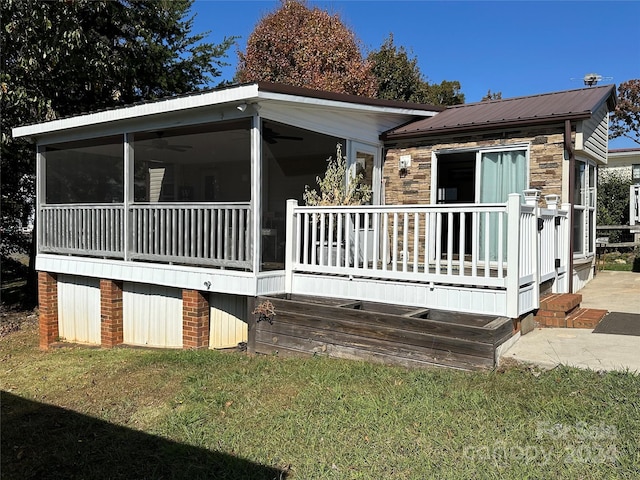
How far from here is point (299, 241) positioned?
6.46 m

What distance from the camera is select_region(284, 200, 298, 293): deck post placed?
6449 millimetres

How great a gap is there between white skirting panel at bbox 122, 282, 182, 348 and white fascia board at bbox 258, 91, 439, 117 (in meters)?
3.38

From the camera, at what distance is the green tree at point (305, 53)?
71.7ft

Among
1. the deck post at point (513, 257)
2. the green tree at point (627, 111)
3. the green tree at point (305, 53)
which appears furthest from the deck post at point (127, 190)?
the green tree at point (627, 111)

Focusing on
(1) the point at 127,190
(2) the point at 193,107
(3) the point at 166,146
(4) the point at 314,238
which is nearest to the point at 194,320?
(4) the point at 314,238

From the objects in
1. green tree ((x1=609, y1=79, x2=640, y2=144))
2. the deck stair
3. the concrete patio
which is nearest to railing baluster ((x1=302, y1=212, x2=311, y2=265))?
the concrete patio

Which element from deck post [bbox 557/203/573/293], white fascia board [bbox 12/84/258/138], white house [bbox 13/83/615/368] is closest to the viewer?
white house [bbox 13/83/615/368]

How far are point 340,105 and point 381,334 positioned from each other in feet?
11.9

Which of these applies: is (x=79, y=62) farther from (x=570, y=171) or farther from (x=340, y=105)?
(x=570, y=171)

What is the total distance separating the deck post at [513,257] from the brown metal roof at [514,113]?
3087 millimetres

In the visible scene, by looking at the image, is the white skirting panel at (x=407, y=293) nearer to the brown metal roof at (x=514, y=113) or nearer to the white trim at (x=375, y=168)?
the white trim at (x=375, y=168)

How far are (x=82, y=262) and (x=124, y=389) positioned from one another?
4102 mm

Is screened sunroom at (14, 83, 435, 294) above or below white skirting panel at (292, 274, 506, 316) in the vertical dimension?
above

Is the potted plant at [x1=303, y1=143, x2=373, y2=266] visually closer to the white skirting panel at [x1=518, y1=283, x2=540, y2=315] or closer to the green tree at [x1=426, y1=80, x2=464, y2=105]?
the white skirting panel at [x1=518, y1=283, x2=540, y2=315]
